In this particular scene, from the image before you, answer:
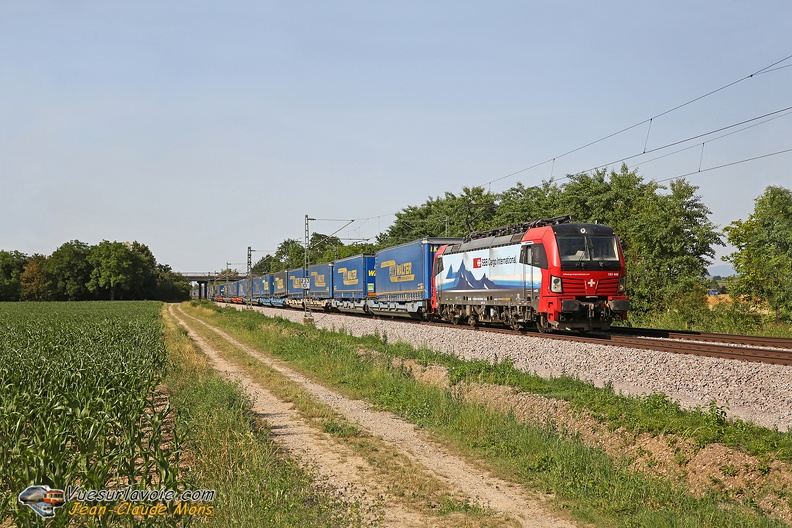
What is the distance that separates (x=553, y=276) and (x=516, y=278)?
270cm

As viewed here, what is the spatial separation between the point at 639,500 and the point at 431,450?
3.67 meters

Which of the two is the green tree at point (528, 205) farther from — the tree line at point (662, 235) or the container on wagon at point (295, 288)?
the container on wagon at point (295, 288)

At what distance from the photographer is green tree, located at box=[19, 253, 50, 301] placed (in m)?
123

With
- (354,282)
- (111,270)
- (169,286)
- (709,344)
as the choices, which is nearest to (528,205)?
(354,282)

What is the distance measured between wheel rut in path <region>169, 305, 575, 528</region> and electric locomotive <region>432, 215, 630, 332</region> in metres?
9.47

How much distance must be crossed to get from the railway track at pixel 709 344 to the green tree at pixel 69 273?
122 m

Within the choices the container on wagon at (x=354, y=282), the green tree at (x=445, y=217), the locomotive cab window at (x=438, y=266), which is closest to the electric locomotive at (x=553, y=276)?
the locomotive cab window at (x=438, y=266)

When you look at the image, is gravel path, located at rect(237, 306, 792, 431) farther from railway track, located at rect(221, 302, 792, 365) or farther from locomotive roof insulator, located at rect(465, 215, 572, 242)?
locomotive roof insulator, located at rect(465, 215, 572, 242)

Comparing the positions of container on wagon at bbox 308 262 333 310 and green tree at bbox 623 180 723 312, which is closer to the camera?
green tree at bbox 623 180 723 312

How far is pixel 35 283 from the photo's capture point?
4828 inches

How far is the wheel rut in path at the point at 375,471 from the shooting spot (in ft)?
25.4

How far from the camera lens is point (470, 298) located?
2858 cm

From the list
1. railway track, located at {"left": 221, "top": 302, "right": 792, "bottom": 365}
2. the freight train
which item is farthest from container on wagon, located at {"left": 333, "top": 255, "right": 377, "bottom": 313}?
railway track, located at {"left": 221, "top": 302, "right": 792, "bottom": 365}

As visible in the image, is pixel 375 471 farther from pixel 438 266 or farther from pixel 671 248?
pixel 671 248
